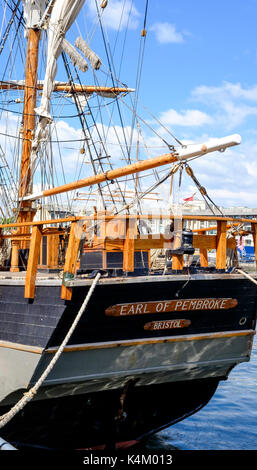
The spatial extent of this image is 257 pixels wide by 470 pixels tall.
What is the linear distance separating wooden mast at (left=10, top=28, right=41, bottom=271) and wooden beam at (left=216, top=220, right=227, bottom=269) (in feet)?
23.3

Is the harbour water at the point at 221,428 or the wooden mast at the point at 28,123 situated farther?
the wooden mast at the point at 28,123

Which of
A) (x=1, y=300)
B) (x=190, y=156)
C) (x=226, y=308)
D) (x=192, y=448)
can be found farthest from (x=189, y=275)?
(x=192, y=448)

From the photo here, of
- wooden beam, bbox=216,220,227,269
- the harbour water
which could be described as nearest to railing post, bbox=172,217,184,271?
wooden beam, bbox=216,220,227,269

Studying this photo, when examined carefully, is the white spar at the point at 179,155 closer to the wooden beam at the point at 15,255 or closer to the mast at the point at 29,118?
the wooden beam at the point at 15,255

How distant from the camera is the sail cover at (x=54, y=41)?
13594 millimetres

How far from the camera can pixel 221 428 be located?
11891 millimetres

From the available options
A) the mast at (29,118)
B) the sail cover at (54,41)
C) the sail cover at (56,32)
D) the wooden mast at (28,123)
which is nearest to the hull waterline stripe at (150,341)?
the wooden mast at (28,123)

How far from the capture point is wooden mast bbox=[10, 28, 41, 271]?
14.0 metres

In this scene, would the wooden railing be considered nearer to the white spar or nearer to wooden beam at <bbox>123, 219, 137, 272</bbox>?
wooden beam at <bbox>123, 219, 137, 272</bbox>

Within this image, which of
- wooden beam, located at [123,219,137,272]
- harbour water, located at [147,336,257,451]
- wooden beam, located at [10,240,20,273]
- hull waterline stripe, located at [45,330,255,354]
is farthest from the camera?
wooden beam, located at [10,240,20,273]

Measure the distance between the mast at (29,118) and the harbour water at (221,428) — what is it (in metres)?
6.74

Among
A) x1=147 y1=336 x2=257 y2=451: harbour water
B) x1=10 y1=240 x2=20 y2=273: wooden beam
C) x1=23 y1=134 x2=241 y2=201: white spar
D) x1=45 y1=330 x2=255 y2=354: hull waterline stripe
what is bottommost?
x1=147 y1=336 x2=257 y2=451: harbour water
